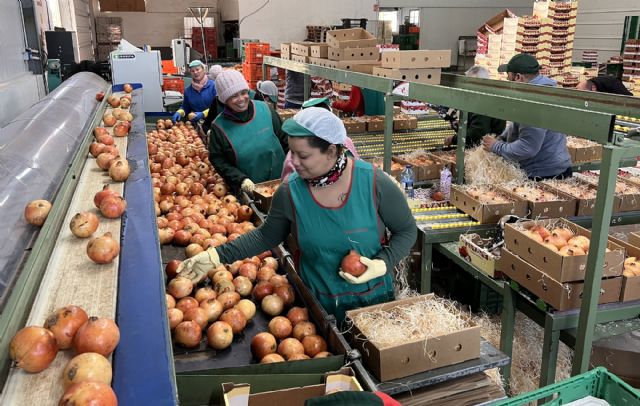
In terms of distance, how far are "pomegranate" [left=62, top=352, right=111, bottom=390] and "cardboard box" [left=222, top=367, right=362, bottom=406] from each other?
0.59 m

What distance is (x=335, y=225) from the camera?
2.67 meters

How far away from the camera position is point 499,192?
4453 millimetres

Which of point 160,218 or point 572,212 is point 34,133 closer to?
point 160,218

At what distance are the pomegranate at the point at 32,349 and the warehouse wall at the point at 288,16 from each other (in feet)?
53.0

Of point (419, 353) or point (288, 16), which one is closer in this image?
point (419, 353)

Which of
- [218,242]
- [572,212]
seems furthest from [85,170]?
[572,212]

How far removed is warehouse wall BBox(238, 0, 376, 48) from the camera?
16.3 meters

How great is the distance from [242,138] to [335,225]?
2027 mm

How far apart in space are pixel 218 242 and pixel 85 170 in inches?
35.9

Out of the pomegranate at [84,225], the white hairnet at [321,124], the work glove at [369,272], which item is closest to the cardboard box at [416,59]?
the white hairnet at [321,124]

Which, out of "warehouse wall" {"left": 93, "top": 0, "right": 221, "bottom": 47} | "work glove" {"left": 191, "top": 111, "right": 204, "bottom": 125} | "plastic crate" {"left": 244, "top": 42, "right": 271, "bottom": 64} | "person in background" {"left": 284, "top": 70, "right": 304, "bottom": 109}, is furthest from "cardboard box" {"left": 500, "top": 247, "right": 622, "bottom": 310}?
"warehouse wall" {"left": 93, "top": 0, "right": 221, "bottom": 47}

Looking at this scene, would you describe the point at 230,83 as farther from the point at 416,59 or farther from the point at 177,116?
the point at 177,116

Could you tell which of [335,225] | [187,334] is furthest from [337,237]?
[187,334]

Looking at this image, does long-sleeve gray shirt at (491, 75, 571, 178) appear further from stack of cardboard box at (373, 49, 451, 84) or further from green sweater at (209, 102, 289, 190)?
green sweater at (209, 102, 289, 190)
